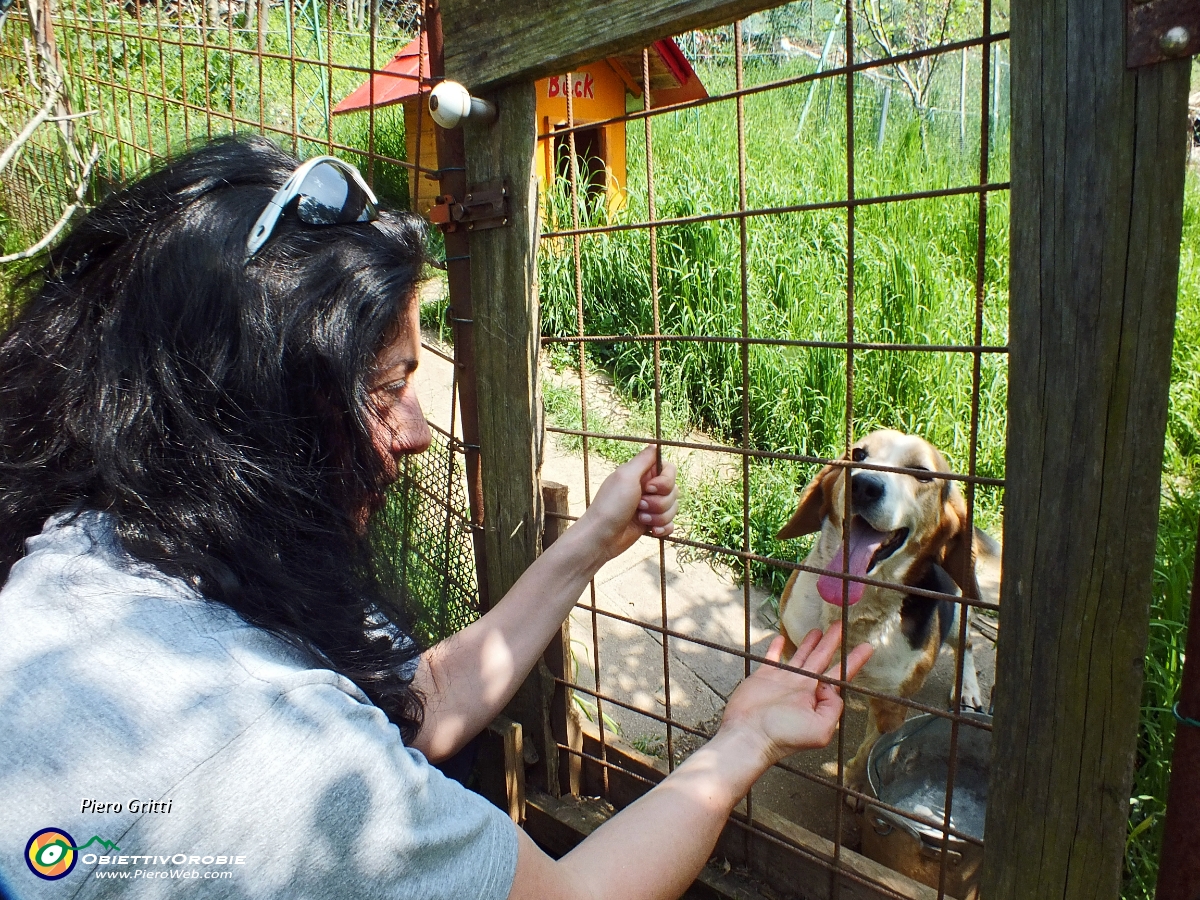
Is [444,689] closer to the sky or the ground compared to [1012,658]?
closer to the ground

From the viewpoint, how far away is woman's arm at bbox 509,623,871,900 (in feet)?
3.75

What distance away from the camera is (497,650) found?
1.74m

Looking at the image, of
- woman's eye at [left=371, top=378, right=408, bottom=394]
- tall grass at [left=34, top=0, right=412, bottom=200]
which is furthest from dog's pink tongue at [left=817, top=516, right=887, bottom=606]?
tall grass at [left=34, top=0, right=412, bottom=200]

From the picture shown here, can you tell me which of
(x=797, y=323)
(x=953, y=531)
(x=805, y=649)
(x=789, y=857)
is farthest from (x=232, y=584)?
(x=797, y=323)

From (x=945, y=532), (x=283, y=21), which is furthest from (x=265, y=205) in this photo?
(x=283, y=21)

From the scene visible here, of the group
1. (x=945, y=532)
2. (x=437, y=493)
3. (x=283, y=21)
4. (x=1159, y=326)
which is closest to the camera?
(x=1159, y=326)

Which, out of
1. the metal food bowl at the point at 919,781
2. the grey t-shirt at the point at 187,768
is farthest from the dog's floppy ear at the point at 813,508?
the grey t-shirt at the point at 187,768

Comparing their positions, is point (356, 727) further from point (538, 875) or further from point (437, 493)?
point (437, 493)

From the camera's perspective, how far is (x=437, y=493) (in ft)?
7.86

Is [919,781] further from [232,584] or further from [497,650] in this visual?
[232,584]

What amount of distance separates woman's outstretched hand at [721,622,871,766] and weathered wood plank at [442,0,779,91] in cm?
121

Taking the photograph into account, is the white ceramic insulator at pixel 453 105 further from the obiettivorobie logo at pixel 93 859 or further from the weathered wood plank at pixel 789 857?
the weathered wood plank at pixel 789 857

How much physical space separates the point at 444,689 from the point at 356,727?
0.68m

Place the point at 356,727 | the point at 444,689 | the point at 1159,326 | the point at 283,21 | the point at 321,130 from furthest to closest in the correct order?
1. the point at 283,21
2. the point at 321,130
3. the point at 444,689
4. the point at 1159,326
5. the point at 356,727
